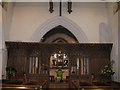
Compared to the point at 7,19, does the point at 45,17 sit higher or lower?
higher

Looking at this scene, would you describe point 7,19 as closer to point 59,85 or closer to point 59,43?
point 59,43

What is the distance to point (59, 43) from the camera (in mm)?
9938

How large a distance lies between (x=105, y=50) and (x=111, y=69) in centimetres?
123

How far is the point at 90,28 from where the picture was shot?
10148 millimetres

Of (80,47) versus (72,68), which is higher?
(80,47)

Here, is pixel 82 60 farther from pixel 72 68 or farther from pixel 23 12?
pixel 23 12

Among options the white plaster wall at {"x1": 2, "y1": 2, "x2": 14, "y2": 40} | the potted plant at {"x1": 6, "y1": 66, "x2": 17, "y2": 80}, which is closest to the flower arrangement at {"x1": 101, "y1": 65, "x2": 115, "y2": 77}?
the potted plant at {"x1": 6, "y1": 66, "x2": 17, "y2": 80}

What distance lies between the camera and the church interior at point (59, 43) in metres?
9.26

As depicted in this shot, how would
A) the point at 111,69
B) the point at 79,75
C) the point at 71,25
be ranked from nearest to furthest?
the point at 111,69
the point at 79,75
the point at 71,25

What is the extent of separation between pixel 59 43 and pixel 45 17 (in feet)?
4.68

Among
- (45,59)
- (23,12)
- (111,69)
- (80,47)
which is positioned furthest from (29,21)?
(111,69)

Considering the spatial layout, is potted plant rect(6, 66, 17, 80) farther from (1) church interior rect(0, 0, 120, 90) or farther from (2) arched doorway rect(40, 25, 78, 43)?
(2) arched doorway rect(40, 25, 78, 43)

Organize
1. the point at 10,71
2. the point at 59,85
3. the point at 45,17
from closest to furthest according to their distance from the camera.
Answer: the point at 10,71, the point at 45,17, the point at 59,85

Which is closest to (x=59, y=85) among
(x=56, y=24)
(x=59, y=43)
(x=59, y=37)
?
(x=59, y=43)
